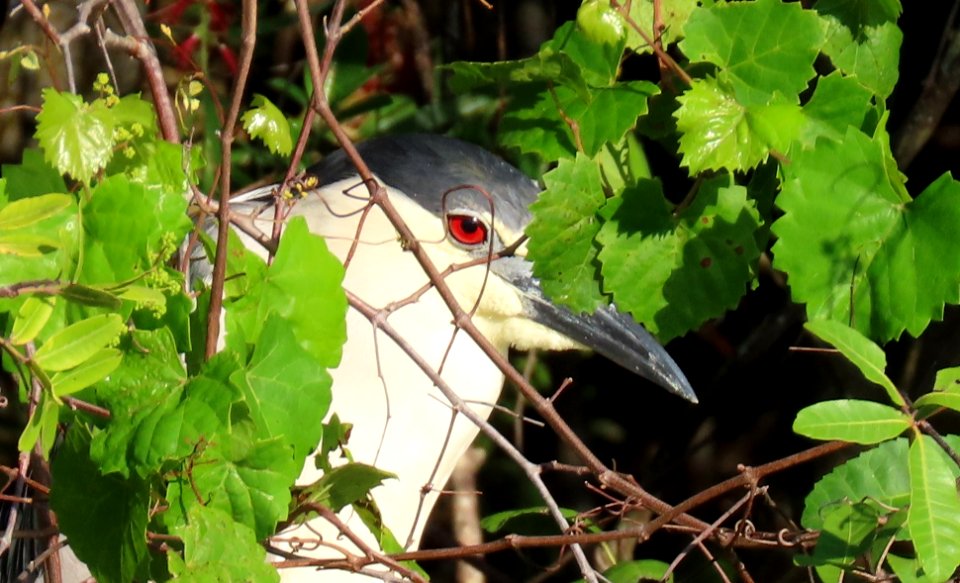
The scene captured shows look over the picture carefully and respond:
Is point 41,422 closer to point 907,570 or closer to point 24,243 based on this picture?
point 24,243

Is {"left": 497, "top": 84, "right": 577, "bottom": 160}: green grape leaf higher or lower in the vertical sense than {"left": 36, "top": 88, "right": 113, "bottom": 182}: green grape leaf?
lower

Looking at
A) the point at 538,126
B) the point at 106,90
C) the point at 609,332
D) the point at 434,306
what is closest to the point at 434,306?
the point at 434,306

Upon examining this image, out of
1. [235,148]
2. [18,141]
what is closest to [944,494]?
[235,148]

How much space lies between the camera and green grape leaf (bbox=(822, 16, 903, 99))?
1459 mm

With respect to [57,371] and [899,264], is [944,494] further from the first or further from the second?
[57,371]

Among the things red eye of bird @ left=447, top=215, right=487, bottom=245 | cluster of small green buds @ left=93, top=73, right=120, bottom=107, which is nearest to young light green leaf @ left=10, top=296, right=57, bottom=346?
cluster of small green buds @ left=93, top=73, right=120, bottom=107

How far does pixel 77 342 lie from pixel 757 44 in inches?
28.4

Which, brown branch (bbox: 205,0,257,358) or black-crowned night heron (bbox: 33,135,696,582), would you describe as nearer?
brown branch (bbox: 205,0,257,358)

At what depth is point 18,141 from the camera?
3.09 metres

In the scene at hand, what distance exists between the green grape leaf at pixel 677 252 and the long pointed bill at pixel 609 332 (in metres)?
0.51

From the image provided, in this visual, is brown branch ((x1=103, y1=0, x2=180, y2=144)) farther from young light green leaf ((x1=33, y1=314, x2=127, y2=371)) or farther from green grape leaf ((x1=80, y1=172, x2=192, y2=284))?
young light green leaf ((x1=33, y1=314, x2=127, y2=371))

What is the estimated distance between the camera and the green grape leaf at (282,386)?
3.40ft

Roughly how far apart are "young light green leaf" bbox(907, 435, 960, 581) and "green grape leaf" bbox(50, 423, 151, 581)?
587 mm

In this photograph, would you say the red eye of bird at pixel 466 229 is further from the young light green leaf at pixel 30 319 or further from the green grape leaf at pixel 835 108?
the young light green leaf at pixel 30 319
